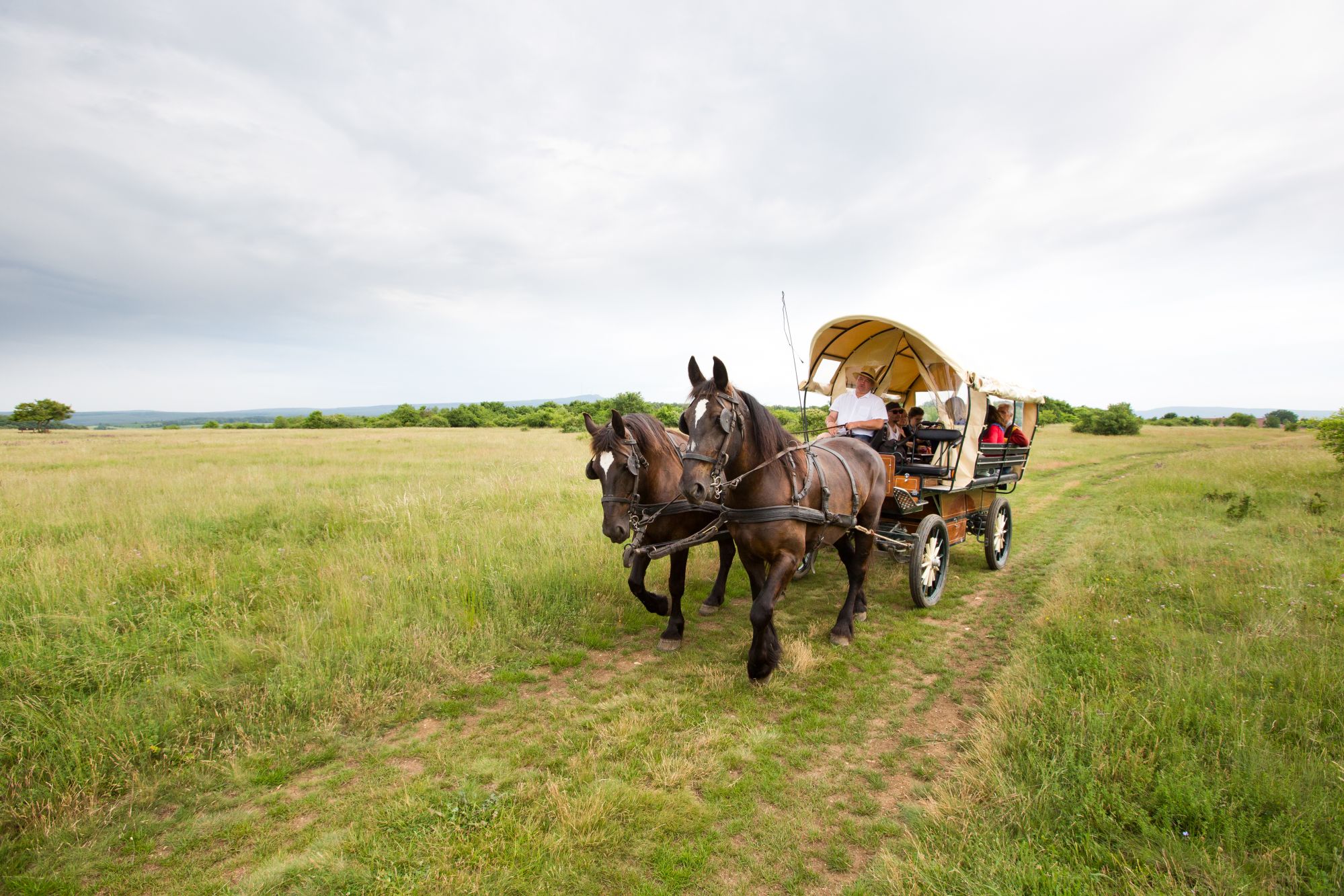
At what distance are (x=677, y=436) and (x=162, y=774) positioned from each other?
463 centimetres

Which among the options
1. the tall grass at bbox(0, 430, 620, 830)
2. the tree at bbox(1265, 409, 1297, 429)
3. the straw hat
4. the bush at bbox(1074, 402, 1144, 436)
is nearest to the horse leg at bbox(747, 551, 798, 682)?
the tall grass at bbox(0, 430, 620, 830)

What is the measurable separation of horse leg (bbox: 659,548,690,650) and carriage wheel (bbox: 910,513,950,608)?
2560mm

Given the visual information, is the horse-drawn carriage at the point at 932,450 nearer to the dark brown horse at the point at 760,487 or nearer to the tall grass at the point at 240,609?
the dark brown horse at the point at 760,487

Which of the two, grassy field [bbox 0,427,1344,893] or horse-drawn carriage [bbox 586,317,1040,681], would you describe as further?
horse-drawn carriage [bbox 586,317,1040,681]

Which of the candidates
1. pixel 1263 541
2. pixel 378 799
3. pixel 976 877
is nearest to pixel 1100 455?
pixel 1263 541

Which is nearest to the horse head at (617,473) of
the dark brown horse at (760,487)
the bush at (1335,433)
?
the dark brown horse at (760,487)

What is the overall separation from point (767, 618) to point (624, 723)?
133 centimetres

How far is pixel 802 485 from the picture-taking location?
176 inches

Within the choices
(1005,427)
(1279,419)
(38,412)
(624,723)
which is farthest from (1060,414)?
(38,412)

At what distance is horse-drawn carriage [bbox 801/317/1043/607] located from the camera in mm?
6164

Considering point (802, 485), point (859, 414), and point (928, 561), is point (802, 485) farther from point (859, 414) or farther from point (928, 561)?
point (859, 414)

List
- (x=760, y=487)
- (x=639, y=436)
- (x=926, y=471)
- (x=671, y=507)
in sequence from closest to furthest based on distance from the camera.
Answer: (x=760, y=487), (x=639, y=436), (x=671, y=507), (x=926, y=471)

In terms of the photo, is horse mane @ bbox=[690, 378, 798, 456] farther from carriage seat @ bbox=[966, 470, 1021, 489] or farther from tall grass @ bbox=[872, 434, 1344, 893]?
carriage seat @ bbox=[966, 470, 1021, 489]

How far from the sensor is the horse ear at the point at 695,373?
4.16 m
